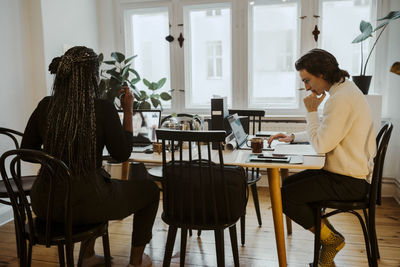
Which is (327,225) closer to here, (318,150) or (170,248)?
(318,150)

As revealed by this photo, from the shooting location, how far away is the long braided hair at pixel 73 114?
162 centimetres

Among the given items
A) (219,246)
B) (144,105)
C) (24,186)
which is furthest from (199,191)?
(144,105)

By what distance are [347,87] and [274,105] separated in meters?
1.87

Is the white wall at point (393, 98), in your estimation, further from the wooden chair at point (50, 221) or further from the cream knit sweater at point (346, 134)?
the wooden chair at point (50, 221)

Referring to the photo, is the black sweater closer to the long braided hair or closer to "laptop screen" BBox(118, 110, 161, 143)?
the long braided hair

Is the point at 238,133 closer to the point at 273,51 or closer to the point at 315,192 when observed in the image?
the point at 315,192

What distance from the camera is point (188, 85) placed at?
4.04 meters

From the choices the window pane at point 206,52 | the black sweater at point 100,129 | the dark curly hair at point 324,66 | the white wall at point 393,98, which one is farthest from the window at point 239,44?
the black sweater at point 100,129

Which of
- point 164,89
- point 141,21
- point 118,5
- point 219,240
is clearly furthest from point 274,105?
point 219,240

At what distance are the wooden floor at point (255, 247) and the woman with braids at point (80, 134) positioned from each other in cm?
79

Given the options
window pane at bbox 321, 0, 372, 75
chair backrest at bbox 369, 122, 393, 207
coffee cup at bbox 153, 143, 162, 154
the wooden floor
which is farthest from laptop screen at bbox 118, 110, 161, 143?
window pane at bbox 321, 0, 372, 75

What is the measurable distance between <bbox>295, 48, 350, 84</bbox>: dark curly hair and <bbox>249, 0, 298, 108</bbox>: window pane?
1725mm

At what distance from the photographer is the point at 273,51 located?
148 inches

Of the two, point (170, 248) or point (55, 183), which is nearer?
point (55, 183)
